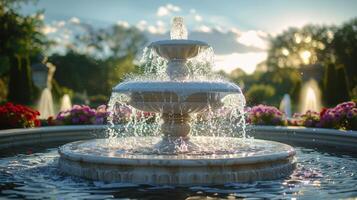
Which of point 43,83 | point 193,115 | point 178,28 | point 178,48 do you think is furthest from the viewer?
point 43,83

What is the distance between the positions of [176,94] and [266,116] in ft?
30.4

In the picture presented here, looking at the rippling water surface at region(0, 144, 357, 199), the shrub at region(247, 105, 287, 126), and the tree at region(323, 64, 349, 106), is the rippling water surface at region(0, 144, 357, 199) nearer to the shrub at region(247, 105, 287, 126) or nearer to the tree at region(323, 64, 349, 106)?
the shrub at region(247, 105, 287, 126)

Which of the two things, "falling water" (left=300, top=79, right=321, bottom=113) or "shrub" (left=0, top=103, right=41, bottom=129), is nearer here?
"shrub" (left=0, top=103, right=41, bottom=129)

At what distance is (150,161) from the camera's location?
7.73 metres

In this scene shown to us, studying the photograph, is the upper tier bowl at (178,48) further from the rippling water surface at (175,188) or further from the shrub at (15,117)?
the shrub at (15,117)

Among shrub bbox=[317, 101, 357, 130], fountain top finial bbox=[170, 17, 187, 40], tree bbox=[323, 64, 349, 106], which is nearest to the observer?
fountain top finial bbox=[170, 17, 187, 40]

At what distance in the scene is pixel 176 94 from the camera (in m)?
9.63

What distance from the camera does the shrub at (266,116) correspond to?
1817cm

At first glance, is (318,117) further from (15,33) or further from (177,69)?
(15,33)

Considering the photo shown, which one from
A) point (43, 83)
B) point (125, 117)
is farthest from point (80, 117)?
point (43, 83)

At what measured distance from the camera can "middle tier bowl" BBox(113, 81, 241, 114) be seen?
9.49m

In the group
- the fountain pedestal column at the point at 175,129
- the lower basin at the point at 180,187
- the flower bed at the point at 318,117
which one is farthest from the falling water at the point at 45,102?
the fountain pedestal column at the point at 175,129

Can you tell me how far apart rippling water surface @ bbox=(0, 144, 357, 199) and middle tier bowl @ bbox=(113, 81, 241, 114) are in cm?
201

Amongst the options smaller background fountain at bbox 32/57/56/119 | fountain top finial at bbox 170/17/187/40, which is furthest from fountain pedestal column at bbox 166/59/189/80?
smaller background fountain at bbox 32/57/56/119
